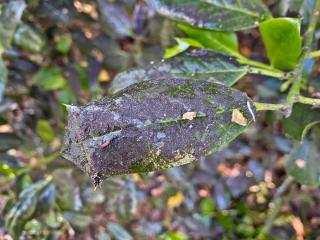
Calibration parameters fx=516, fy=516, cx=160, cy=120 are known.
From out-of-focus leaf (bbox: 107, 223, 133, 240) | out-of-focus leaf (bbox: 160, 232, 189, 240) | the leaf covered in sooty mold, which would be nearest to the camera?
Result: the leaf covered in sooty mold

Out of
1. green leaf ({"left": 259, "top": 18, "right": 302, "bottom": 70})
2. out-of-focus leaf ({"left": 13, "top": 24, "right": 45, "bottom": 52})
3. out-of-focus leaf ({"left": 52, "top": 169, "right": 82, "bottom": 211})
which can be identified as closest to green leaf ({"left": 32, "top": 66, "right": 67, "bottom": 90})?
out-of-focus leaf ({"left": 13, "top": 24, "right": 45, "bottom": 52})

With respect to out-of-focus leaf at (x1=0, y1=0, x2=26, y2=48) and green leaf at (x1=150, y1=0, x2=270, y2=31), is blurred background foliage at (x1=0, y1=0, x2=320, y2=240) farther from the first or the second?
green leaf at (x1=150, y1=0, x2=270, y2=31)

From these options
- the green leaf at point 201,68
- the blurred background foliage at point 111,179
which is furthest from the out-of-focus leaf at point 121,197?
the green leaf at point 201,68

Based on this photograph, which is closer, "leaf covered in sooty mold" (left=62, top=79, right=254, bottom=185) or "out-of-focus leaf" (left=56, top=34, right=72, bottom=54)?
"leaf covered in sooty mold" (left=62, top=79, right=254, bottom=185)

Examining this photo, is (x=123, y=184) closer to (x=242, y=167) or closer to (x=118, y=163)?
(x=242, y=167)

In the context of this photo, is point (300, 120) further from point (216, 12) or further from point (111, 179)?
point (111, 179)
